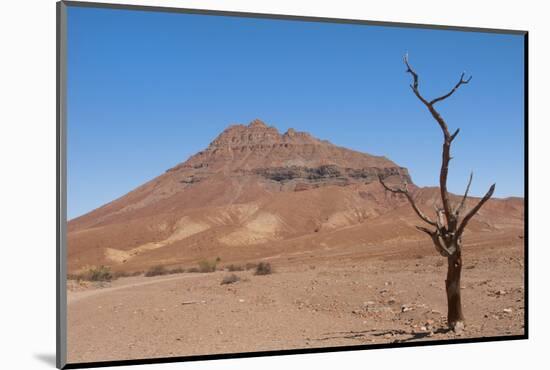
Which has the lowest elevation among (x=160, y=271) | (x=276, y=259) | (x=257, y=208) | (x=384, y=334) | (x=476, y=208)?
(x=276, y=259)

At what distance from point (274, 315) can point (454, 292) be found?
2859mm

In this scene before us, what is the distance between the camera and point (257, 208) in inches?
1845

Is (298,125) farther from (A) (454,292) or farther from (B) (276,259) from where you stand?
(A) (454,292)

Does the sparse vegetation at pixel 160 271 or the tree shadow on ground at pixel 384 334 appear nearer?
the tree shadow on ground at pixel 384 334

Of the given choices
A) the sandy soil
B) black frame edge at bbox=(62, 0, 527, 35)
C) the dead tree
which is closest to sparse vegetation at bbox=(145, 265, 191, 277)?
the sandy soil

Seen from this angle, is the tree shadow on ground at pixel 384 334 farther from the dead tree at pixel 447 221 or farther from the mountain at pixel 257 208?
the mountain at pixel 257 208

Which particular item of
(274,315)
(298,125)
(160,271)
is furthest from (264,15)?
(160,271)

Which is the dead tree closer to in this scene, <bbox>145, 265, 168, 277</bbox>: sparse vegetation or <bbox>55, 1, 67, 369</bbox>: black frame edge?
<bbox>55, 1, 67, 369</bbox>: black frame edge

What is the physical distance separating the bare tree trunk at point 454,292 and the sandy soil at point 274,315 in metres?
0.21

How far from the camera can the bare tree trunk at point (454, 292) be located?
1071cm

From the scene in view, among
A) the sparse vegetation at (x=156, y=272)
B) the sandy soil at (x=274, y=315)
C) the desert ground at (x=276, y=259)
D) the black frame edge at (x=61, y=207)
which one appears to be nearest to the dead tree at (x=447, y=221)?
the desert ground at (x=276, y=259)

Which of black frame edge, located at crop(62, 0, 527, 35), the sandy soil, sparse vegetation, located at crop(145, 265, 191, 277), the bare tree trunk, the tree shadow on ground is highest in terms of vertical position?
black frame edge, located at crop(62, 0, 527, 35)

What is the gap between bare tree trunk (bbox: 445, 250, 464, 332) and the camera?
10.7 metres

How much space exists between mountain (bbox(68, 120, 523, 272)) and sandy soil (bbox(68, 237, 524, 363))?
14394 mm
